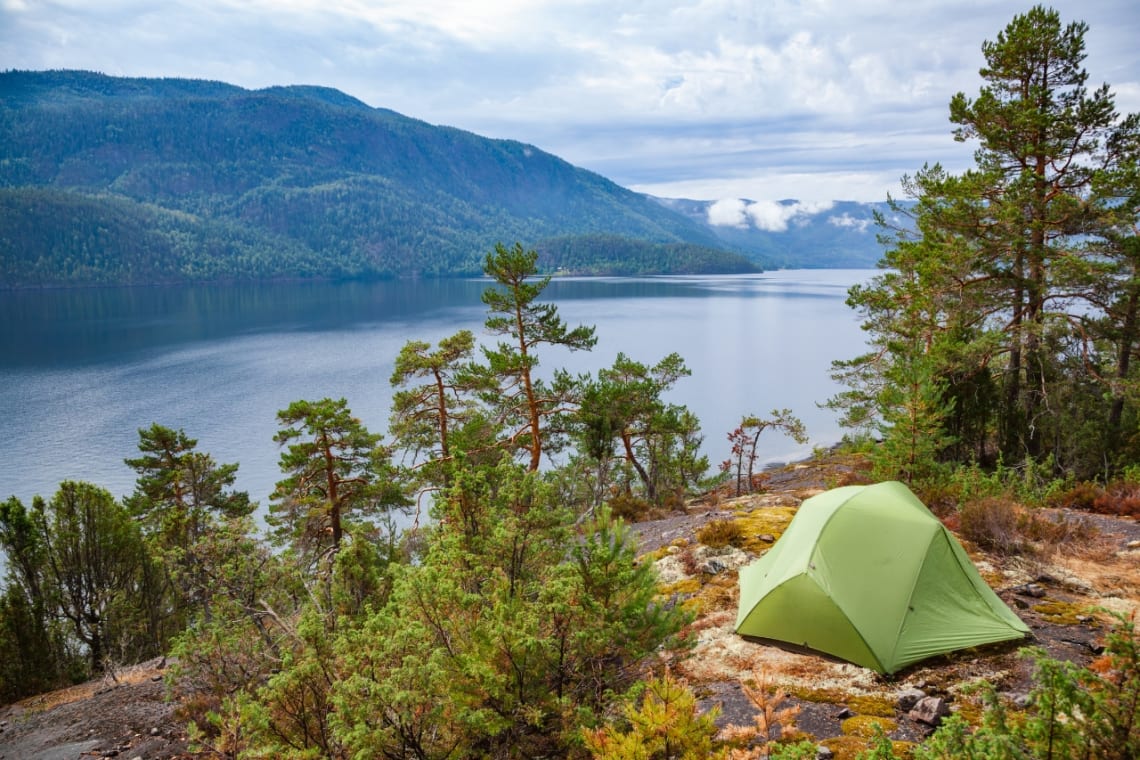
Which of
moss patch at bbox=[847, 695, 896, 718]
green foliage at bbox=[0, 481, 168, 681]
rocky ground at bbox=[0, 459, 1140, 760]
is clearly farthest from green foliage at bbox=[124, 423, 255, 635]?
moss patch at bbox=[847, 695, 896, 718]

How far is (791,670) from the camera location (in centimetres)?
688

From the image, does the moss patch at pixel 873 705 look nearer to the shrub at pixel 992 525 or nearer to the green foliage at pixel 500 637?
the green foliage at pixel 500 637

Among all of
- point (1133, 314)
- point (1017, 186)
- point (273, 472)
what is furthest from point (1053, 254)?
point (273, 472)

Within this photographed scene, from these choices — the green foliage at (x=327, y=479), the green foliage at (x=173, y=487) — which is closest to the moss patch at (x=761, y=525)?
the green foliage at (x=327, y=479)

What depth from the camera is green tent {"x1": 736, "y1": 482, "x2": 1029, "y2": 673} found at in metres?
6.88

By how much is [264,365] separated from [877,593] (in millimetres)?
65080

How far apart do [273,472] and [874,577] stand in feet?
109

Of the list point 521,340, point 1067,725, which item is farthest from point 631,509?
point 1067,725

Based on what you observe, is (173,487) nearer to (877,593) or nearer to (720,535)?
(720,535)

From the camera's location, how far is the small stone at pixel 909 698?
5.94 meters

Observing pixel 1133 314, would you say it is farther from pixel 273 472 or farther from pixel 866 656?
pixel 273 472

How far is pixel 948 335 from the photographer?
656 inches

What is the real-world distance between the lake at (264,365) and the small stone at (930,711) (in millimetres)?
31028

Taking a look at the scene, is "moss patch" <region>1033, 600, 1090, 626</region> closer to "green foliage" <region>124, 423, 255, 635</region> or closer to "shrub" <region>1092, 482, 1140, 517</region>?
"shrub" <region>1092, 482, 1140, 517</region>
